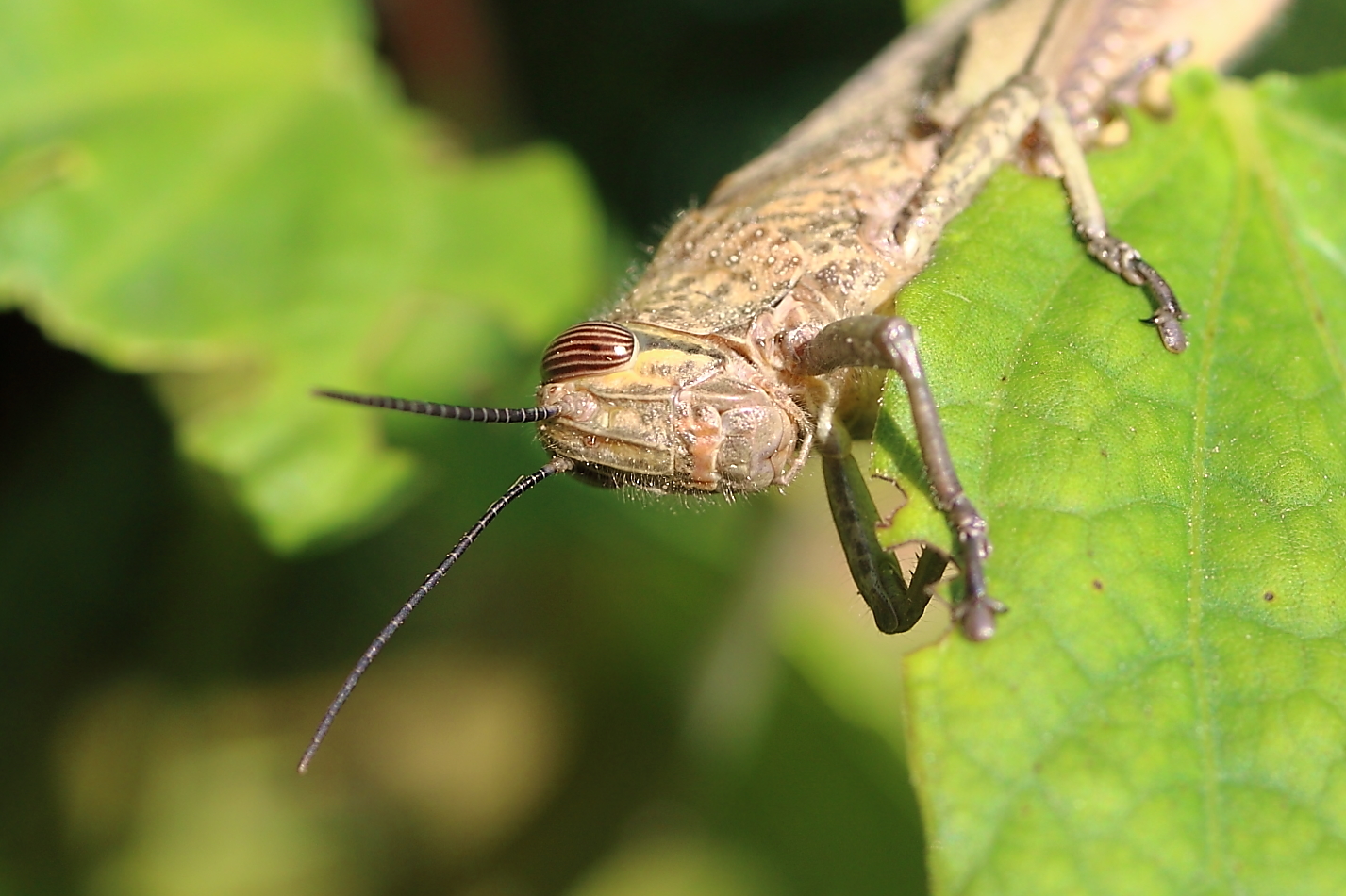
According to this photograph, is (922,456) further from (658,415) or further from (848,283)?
(848,283)

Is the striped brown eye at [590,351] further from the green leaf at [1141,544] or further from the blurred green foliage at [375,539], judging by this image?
the blurred green foliage at [375,539]

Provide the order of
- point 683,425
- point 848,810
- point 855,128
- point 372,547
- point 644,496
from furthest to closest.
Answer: point 372,547 < point 848,810 < point 855,128 < point 644,496 < point 683,425

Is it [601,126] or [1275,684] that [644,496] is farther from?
[601,126]

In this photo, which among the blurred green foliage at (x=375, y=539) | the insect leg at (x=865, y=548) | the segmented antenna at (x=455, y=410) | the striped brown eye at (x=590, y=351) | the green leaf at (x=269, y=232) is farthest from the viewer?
the blurred green foliage at (x=375, y=539)

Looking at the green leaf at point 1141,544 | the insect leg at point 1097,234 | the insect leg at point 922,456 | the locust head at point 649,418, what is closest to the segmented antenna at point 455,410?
the locust head at point 649,418

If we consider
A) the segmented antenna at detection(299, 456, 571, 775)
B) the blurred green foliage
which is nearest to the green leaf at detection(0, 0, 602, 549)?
the blurred green foliage

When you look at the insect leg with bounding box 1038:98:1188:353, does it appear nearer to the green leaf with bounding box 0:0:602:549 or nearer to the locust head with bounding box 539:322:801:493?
the locust head with bounding box 539:322:801:493

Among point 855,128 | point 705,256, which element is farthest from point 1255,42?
point 705,256
